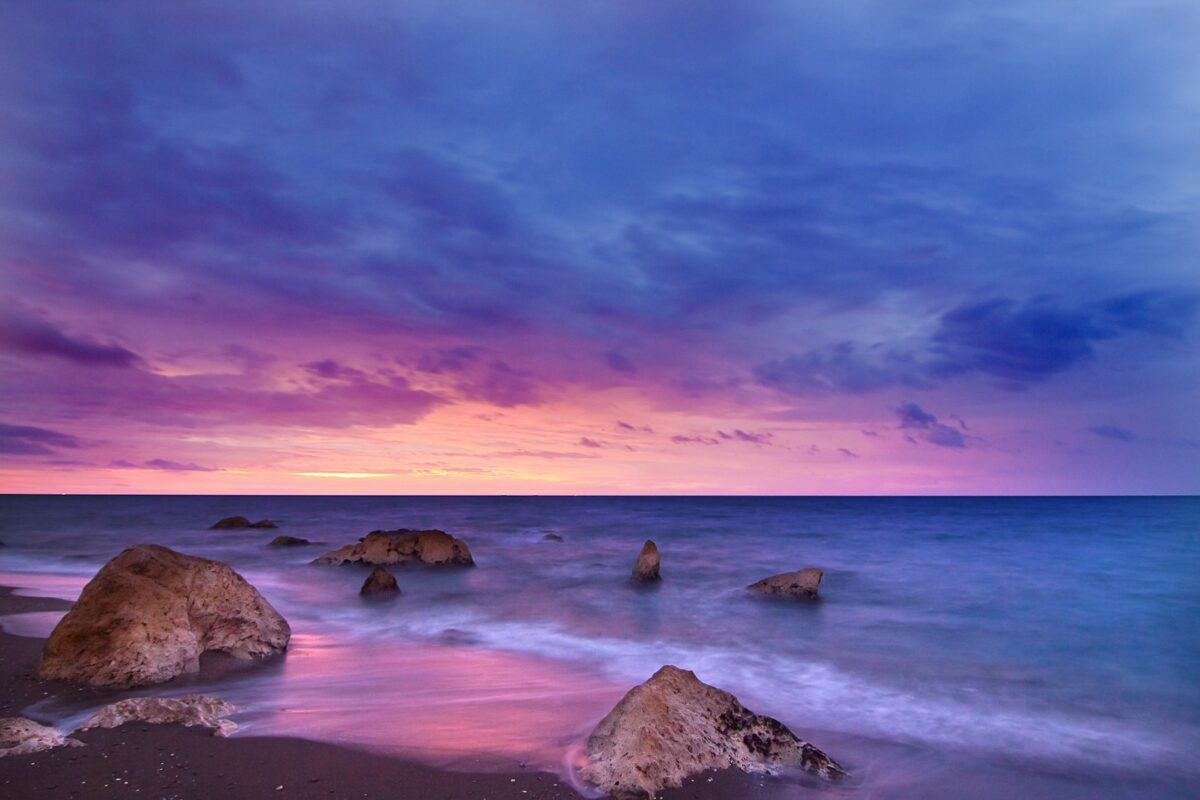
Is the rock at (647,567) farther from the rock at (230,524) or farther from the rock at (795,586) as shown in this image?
the rock at (230,524)

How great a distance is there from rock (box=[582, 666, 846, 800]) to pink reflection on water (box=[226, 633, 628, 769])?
84 centimetres

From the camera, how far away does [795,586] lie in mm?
19875

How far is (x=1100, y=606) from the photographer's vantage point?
20844mm

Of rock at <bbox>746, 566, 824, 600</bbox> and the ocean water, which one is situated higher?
rock at <bbox>746, 566, 824, 600</bbox>

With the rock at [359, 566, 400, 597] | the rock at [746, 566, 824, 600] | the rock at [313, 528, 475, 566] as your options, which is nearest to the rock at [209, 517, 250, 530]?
the rock at [313, 528, 475, 566]

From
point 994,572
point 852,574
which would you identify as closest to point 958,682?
point 852,574

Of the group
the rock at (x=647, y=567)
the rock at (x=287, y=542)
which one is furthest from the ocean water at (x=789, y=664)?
the rock at (x=287, y=542)

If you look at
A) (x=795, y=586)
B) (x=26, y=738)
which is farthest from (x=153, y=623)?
(x=795, y=586)

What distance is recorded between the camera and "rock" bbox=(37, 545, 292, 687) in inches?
358

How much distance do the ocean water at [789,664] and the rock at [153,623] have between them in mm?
495

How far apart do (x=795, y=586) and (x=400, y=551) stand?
48.0ft

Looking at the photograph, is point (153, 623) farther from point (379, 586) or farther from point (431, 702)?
point (379, 586)

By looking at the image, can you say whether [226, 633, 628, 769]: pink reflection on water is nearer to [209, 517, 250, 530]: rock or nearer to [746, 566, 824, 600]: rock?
[746, 566, 824, 600]: rock

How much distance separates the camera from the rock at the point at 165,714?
7219 mm
